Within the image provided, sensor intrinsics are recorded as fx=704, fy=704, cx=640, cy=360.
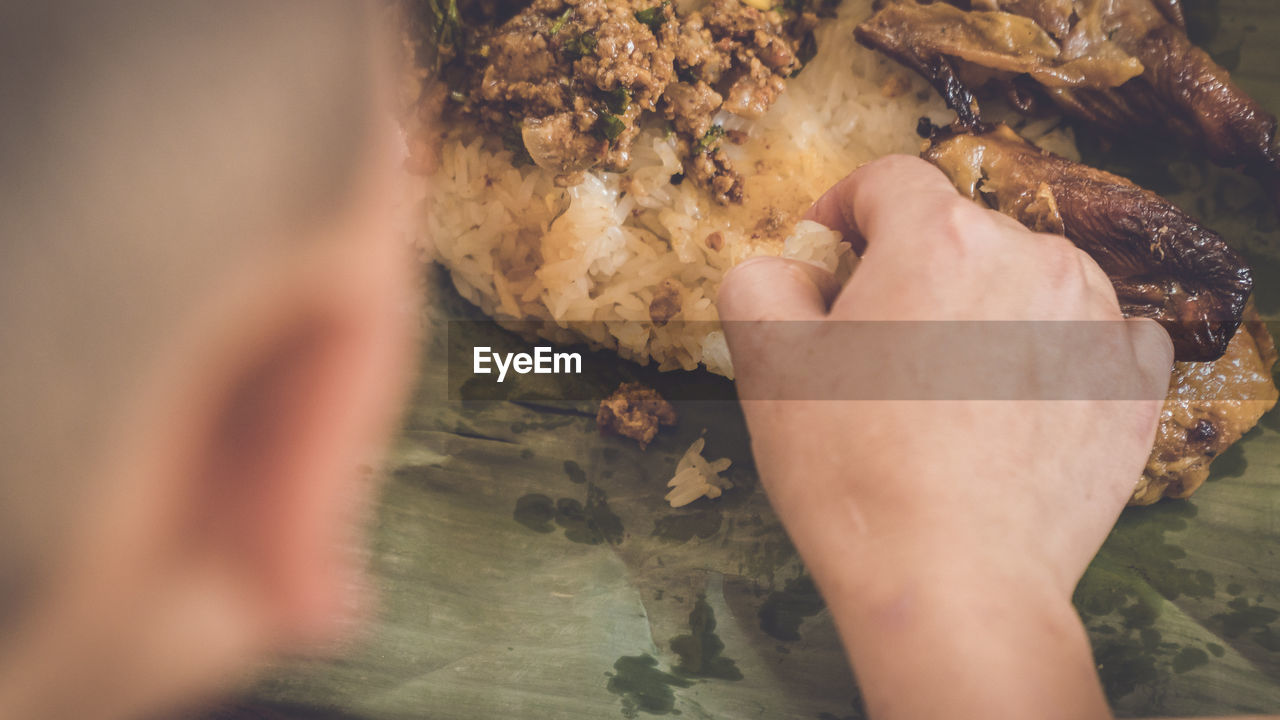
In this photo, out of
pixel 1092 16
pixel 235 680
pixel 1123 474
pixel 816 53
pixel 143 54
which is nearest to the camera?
pixel 1123 474

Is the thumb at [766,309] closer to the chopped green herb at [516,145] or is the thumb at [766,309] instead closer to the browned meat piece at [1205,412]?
the chopped green herb at [516,145]

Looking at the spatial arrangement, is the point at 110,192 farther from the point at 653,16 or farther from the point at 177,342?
the point at 653,16

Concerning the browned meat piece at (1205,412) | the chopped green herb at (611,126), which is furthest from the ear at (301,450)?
the browned meat piece at (1205,412)

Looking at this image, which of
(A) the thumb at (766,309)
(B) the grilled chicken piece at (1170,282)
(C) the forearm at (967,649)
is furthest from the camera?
(B) the grilled chicken piece at (1170,282)

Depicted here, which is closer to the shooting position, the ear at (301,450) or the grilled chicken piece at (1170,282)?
the ear at (301,450)

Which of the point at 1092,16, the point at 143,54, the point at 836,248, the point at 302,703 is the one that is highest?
the point at 1092,16

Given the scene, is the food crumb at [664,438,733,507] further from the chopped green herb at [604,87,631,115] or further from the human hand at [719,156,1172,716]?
the chopped green herb at [604,87,631,115]

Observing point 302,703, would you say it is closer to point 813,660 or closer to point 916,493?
point 813,660

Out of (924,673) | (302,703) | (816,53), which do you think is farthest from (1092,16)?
(302,703)
